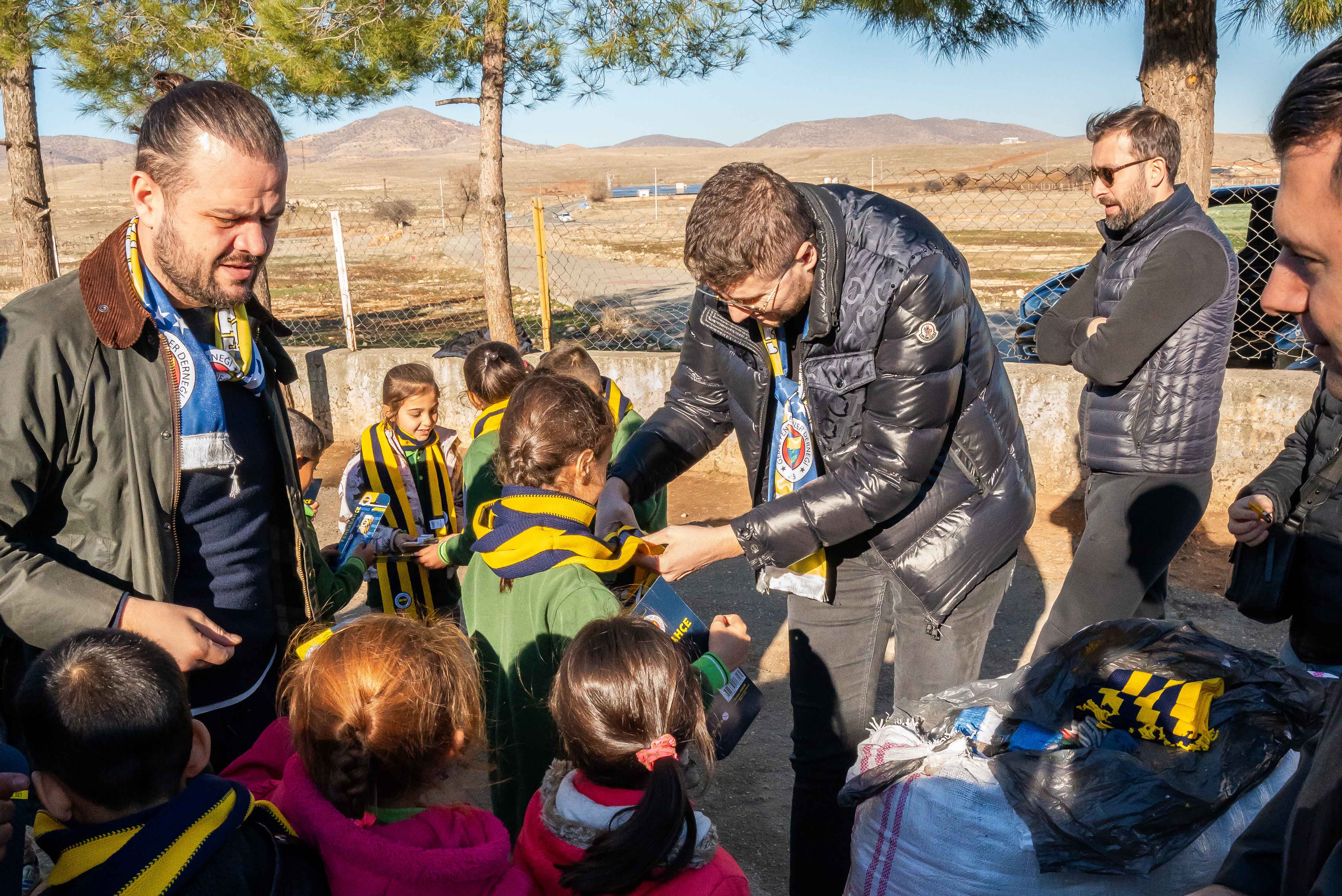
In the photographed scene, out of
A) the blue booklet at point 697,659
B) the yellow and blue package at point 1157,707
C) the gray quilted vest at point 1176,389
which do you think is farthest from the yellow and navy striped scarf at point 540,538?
the gray quilted vest at point 1176,389

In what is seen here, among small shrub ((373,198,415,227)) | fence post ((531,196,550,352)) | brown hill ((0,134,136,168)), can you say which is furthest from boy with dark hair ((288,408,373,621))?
brown hill ((0,134,136,168))

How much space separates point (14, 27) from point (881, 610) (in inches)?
346

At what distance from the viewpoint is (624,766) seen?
1692mm

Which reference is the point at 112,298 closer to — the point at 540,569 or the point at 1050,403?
the point at 540,569

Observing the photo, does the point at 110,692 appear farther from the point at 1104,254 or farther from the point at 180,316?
the point at 1104,254

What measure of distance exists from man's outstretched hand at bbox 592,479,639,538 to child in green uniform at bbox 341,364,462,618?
1.45 meters

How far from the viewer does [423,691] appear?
1.67m

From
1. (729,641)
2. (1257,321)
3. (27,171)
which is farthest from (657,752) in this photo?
(27,171)

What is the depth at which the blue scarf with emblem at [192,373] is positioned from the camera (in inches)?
78.7

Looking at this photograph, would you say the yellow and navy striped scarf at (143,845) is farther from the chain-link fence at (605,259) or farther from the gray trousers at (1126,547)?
the chain-link fence at (605,259)

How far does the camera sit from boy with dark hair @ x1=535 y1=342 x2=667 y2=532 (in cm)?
368

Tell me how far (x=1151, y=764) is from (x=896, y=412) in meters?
0.89

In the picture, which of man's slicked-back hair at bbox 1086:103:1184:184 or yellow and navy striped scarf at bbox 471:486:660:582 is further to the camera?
man's slicked-back hair at bbox 1086:103:1184:184

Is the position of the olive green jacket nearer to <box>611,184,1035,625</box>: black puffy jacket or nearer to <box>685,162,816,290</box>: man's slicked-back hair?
<box>685,162,816,290</box>: man's slicked-back hair
